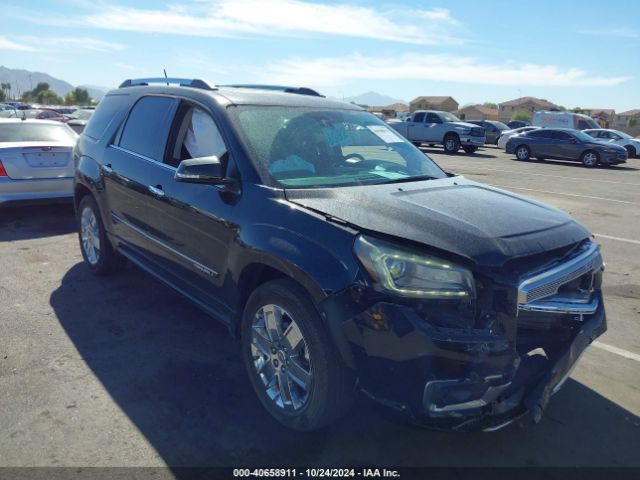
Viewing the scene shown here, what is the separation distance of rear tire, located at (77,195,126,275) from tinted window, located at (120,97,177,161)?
985 mm

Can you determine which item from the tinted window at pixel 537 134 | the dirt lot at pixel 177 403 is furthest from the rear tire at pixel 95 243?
the tinted window at pixel 537 134

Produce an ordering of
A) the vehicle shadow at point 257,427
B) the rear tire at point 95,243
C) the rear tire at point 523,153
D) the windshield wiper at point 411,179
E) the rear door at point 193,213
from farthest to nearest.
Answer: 1. the rear tire at point 523,153
2. the rear tire at point 95,243
3. the windshield wiper at point 411,179
4. the rear door at point 193,213
5. the vehicle shadow at point 257,427

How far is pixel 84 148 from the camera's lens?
5500mm

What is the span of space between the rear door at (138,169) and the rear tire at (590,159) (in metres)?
20.5

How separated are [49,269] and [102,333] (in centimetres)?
202

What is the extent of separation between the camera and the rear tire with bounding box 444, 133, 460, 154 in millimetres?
24609

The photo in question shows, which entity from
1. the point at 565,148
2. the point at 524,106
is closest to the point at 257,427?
the point at 565,148

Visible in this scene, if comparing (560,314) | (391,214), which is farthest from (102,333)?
(560,314)

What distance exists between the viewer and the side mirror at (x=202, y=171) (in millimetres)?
3229

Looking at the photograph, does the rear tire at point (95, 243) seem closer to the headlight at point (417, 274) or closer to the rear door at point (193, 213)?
the rear door at point (193, 213)

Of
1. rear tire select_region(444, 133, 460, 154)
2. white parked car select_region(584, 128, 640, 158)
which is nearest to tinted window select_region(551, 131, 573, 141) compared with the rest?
rear tire select_region(444, 133, 460, 154)

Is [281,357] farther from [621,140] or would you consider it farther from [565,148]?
[621,140]

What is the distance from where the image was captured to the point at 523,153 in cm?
2309

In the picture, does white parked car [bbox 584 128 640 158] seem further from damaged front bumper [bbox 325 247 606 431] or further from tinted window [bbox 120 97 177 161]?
damaged front bumper [bbox 325 247 606 431]
